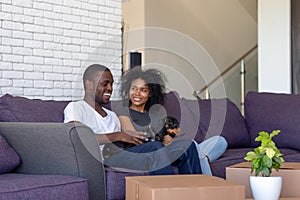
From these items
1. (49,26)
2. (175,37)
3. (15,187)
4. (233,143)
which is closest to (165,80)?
(233,143)

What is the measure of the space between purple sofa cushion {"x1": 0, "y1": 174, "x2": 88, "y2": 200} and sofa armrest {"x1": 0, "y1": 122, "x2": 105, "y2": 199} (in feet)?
0.39

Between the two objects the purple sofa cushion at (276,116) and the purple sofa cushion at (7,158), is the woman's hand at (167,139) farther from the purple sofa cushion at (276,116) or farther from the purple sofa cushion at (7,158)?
the purple sofa cushion at (276,116)

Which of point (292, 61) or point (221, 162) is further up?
point (292, 61)

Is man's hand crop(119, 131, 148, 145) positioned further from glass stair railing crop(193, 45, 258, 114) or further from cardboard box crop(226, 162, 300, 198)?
glass stair railing crop(193, 45, 258, 114)

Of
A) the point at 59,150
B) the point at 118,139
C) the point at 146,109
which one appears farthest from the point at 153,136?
the point at 59,150

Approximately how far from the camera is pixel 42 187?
2213 millimetres

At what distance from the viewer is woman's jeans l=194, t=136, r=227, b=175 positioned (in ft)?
9.82

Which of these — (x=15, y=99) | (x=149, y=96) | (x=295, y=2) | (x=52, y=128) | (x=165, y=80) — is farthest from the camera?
(x=295, y=2)

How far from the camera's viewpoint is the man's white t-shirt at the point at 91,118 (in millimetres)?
2932

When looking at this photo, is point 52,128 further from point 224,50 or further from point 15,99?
point 224,50

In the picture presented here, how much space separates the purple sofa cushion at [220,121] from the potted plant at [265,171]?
151 cm

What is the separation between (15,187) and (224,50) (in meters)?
5.16

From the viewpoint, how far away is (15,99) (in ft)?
9.62

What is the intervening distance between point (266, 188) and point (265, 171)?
0.08 metres
